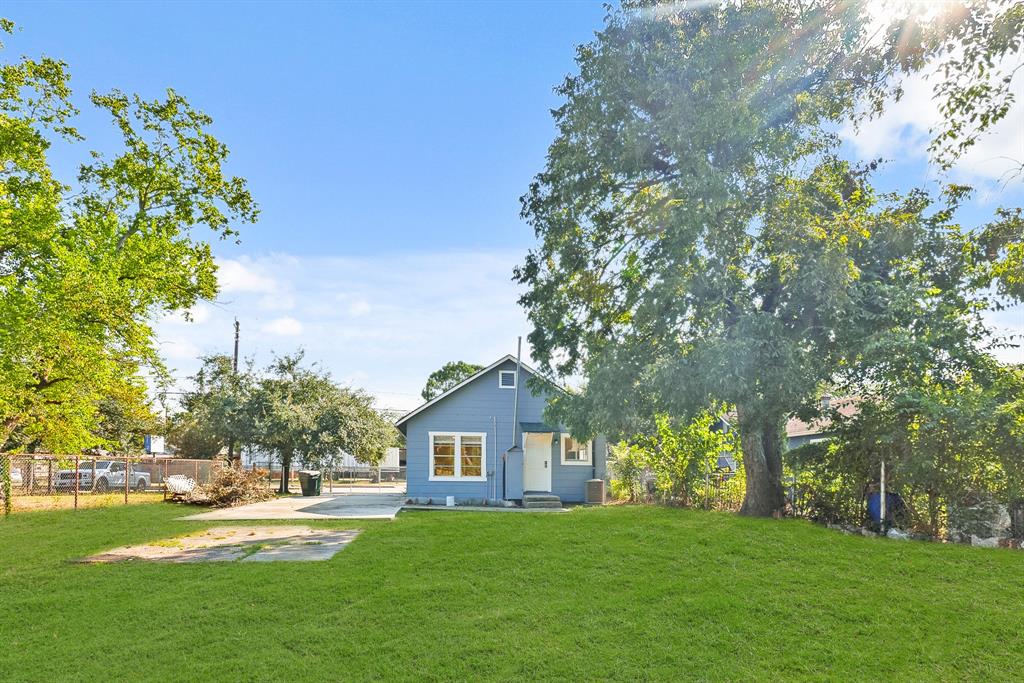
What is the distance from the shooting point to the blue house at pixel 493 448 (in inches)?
721

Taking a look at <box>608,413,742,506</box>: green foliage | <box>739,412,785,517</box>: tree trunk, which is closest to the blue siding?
<box>608,413,742,506</box>: green foliage

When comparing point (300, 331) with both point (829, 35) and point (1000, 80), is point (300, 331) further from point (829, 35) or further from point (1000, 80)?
point (1000, 80)

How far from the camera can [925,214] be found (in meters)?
11.9

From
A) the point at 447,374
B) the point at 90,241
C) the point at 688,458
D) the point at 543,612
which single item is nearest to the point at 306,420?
the point at 90,241

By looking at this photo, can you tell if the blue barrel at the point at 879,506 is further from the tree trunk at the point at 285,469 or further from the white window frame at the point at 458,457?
the tree trunk at the point at 285,469

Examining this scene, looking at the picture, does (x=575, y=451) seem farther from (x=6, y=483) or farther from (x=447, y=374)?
(x=447, y=374)

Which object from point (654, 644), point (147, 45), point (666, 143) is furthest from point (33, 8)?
point (654, 644)

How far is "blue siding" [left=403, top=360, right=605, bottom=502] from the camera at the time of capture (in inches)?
722

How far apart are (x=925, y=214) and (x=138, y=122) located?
20.0 meters

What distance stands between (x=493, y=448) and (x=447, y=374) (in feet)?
117

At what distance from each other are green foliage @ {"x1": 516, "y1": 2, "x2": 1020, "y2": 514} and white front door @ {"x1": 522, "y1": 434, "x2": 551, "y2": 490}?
600cm

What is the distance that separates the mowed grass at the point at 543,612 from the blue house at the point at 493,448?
877cm

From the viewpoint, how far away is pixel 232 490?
57.6ft

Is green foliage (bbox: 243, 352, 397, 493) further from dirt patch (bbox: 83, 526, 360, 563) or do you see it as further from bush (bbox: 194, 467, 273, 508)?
dirt patch (bbox: 83, 526, 360, 563)
